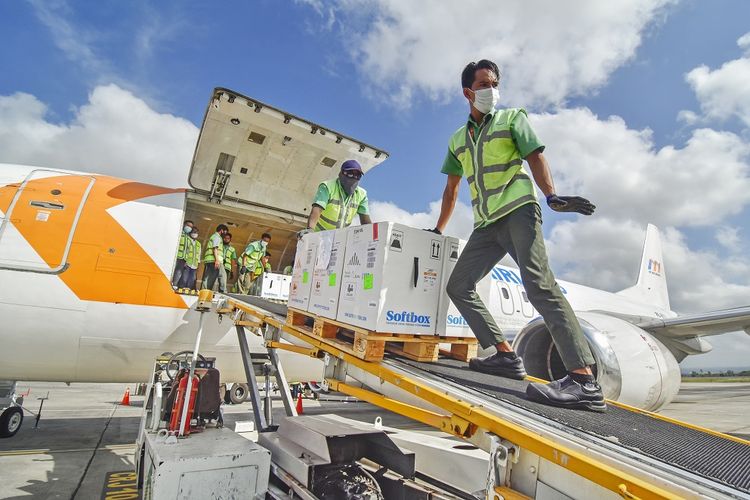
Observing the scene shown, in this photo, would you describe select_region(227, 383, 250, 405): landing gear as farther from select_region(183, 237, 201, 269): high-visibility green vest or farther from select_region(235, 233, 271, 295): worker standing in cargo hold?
select_region(183, 237, 201, 269): high-visibility green vest

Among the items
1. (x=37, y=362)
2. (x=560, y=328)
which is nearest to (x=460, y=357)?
(x=560, y=328)

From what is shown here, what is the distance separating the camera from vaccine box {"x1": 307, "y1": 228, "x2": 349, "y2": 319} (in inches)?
118

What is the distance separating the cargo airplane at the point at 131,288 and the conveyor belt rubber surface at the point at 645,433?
239 cm

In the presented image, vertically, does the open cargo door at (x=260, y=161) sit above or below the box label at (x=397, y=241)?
above

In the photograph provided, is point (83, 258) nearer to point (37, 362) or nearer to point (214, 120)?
point (37, 362)

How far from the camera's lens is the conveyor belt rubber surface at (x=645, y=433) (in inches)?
63.8

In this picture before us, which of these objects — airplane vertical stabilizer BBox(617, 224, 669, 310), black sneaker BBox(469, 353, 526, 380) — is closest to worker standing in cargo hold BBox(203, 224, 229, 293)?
black sneaker BBox(469, 353, 526, 380)

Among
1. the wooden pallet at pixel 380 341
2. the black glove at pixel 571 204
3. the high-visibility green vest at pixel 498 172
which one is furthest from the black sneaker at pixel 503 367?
the black glove at pixel 571 204

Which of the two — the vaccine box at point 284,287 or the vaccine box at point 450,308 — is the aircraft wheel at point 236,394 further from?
the vaccine box at point 450,308

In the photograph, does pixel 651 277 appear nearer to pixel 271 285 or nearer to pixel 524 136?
pixel 271 285

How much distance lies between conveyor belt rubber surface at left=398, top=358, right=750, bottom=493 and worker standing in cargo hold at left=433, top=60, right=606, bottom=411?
14 centimetres

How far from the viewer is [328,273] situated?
10.4ft

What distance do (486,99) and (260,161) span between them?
208 inches

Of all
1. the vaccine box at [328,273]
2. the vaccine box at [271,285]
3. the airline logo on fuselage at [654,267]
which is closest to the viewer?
the vaccine box at [328,273]
